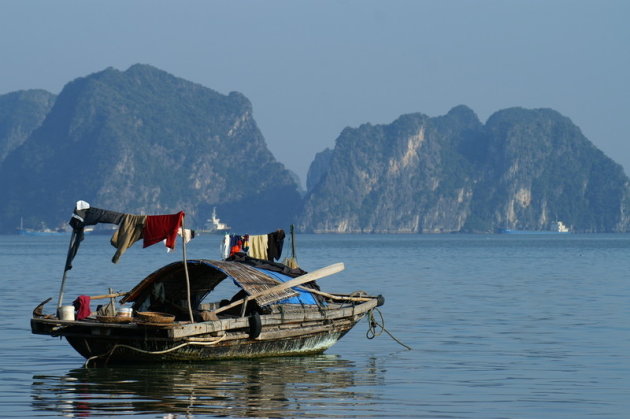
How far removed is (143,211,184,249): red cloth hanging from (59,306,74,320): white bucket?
166 centimetres

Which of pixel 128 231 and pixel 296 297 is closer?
pixel 128 231

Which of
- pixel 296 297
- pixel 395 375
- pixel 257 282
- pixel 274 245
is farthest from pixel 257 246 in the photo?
pixel 395 375

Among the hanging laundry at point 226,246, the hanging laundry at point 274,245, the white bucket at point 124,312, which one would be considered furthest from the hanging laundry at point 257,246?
the white bucket at point 124,312

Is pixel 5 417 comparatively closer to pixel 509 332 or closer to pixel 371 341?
pixel 371 341

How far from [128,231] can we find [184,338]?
2065mm

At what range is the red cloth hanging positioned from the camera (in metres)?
18.1

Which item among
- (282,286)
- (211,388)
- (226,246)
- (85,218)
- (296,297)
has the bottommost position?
(211,388)

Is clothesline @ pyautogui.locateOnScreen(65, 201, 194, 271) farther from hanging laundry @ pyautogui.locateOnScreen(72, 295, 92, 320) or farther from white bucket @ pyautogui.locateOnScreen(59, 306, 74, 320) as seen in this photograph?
hanging laundry @ pyautogui.locateOnScreen(72, 295, 92, 320)

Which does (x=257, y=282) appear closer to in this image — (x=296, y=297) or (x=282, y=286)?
(x=282, y=286)

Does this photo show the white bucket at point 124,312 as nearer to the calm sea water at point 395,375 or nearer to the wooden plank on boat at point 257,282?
the calm sea water at point 395,375

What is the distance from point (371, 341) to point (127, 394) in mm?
8544

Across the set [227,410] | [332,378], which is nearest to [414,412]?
[227,410]

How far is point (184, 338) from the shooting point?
17.6 metres

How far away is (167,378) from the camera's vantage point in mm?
17188
